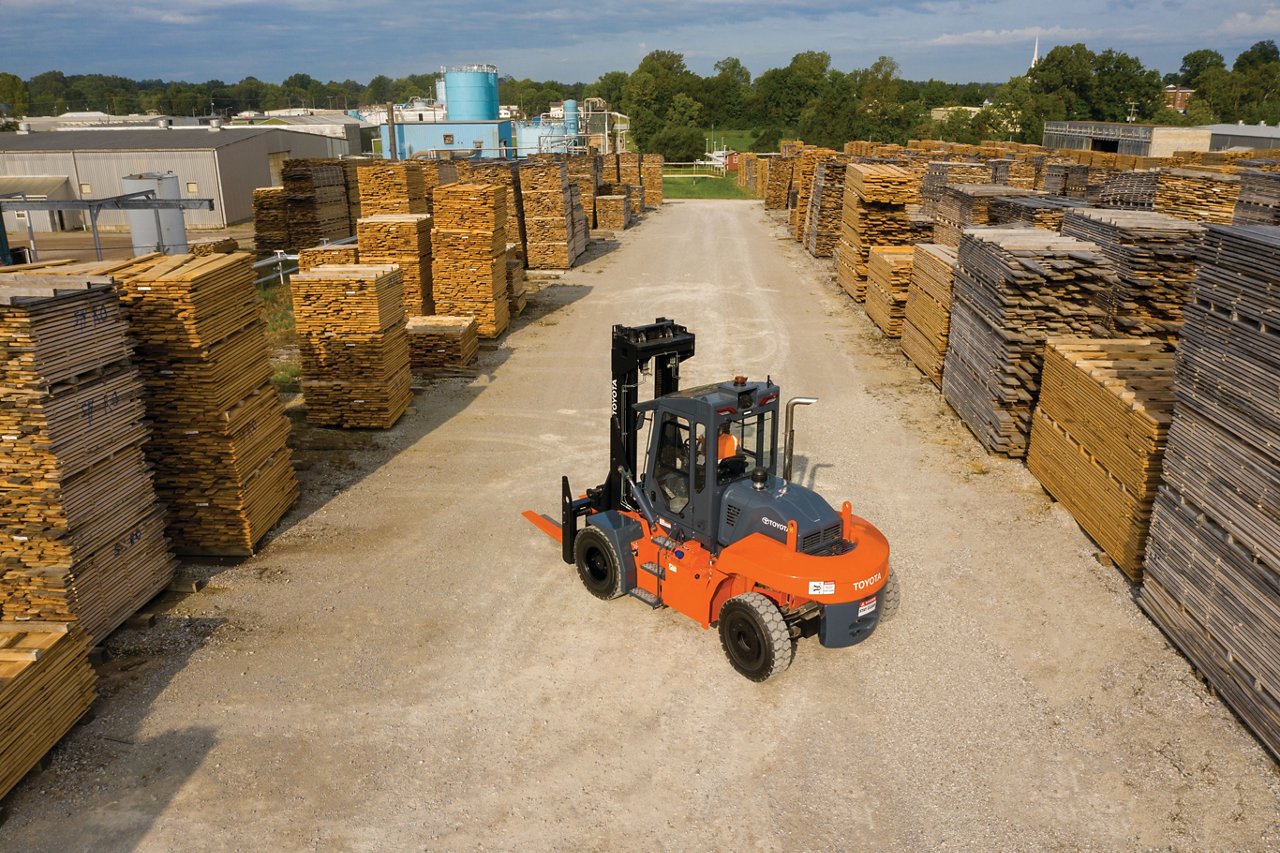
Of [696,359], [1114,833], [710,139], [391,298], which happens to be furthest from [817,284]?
[710,139]

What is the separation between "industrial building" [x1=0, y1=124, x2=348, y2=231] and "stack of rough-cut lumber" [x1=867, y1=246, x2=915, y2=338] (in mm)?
30883

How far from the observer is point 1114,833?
588 cm

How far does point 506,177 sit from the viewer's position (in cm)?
2727

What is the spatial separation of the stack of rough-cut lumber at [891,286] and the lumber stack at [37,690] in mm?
16770

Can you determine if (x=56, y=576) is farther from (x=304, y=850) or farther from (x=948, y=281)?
(x=948, y=281)

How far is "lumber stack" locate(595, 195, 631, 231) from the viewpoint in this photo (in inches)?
1481

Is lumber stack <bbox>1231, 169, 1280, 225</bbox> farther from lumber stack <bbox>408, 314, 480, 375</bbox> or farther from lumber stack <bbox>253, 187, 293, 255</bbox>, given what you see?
lumber stack <bbox>253, 187, 293, 255</bbox>

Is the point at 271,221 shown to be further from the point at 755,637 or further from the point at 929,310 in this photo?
the point at 755,637

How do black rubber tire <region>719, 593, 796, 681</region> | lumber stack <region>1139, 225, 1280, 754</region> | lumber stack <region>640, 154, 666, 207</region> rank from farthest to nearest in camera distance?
lumber stack <region>640, 154, 666, 207</region>, black rubber tire <region>719, 593, 796, 681</region>, lumber stack <region>1139, 225, 1280, 754</region>

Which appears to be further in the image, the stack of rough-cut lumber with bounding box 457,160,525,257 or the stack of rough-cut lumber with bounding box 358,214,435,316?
the stack of rough-cut lumber with bounding box 457,160,525,257

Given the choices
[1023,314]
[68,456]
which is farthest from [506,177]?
[68,456]

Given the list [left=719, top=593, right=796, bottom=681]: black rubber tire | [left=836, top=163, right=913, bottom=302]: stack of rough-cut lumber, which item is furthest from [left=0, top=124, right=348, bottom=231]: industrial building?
[left=719, top=593, right=796, bottom=681]: black rubber tire

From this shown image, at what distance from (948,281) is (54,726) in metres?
14.7

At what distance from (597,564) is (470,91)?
5927 cm
